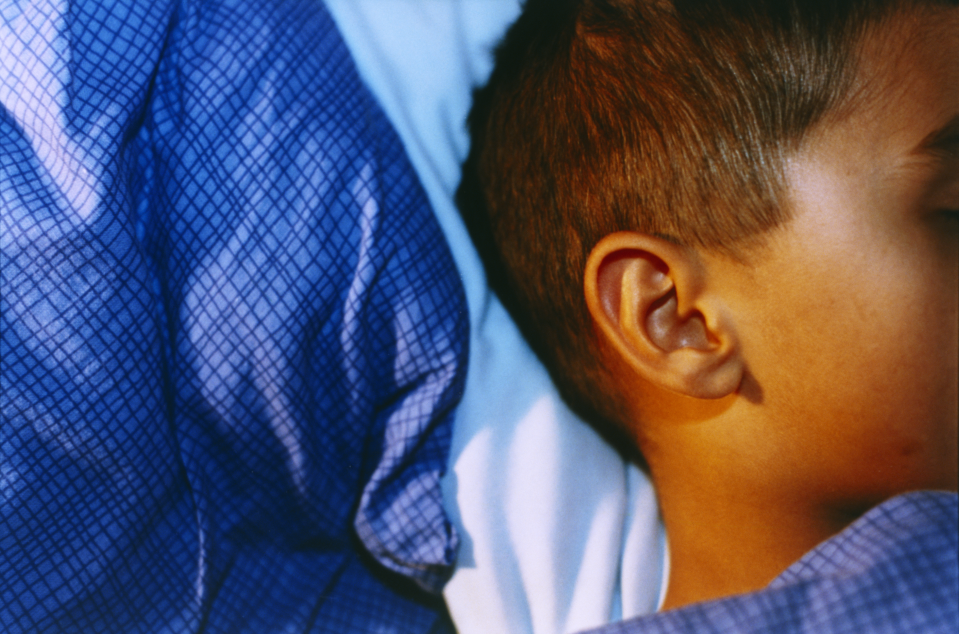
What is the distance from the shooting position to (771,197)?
0.46 metres

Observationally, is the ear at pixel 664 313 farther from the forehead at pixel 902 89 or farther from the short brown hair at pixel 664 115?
the forehead at pixel 902 89

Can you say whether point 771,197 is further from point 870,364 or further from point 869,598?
point 869,598

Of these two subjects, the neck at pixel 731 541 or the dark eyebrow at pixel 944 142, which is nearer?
the dark eyebrow at pixel 944 142

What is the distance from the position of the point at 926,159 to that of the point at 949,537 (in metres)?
0.24

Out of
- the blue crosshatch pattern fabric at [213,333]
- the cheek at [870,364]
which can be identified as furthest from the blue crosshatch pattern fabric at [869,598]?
the blue crosshatch pattern fabric at [213,333]

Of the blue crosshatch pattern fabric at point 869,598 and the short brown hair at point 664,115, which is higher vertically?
the short brown hair at point 664,115

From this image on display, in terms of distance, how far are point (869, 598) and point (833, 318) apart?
0.56 feet

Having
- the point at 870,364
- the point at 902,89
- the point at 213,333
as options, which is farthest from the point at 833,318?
the point at 213,333

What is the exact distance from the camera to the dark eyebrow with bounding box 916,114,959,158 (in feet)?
1.48

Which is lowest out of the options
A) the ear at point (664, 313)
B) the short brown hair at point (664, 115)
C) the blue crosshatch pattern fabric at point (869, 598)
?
the blue crosshatch pattern fabric at point (869, 598)

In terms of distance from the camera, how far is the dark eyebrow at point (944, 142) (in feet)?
1.48

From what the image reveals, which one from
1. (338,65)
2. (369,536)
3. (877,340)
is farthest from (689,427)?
(338,65)

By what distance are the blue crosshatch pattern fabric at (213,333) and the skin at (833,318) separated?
16cm

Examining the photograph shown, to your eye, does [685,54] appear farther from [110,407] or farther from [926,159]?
[110,407]
